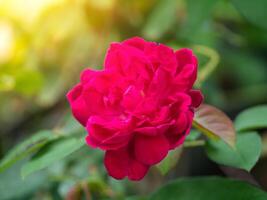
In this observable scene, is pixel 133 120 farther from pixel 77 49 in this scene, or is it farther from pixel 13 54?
pixel 13 54

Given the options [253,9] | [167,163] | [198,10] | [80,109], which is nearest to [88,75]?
[80,109]

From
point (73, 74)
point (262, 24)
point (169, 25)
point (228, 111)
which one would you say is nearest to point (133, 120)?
point (262, 24)

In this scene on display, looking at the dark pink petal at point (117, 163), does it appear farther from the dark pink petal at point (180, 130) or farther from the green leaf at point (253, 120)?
the green leaf at point (253, 120)

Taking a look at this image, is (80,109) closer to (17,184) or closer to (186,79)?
(186,79)

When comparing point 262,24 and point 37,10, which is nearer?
point 262,24

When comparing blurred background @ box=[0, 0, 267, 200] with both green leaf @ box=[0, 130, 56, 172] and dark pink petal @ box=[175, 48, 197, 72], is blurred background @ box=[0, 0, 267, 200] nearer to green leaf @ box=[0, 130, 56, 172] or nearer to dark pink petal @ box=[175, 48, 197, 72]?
green leaf @ box=[0, 130, 56, 172]

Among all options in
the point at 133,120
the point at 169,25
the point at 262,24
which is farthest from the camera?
the point at 169,25

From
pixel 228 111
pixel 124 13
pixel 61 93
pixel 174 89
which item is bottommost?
pixel 228 111
